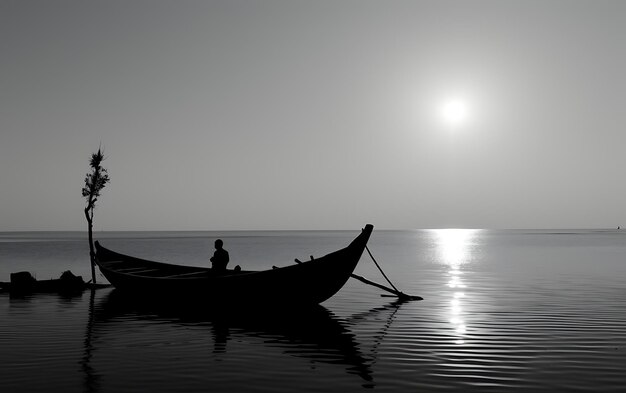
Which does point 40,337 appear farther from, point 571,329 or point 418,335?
point 571,329

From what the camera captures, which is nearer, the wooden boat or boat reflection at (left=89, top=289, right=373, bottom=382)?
boat reflection at (left=89, top=289, right=373, bottom=382)

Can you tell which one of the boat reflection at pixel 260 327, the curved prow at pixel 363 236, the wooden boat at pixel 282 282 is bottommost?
the boat reflection at pixel 260 327

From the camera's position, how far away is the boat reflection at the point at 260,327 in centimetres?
1504

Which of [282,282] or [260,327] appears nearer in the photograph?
[260,327]

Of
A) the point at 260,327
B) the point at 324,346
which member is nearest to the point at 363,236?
the point at 260,327

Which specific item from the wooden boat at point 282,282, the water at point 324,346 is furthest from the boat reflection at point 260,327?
the wooden boat at point 282,282

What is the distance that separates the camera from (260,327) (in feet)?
64.8

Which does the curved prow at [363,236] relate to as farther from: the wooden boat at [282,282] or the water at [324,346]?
the water at [324,346]

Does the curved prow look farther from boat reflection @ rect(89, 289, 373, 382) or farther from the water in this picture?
boat reflection @ rect(89, 289, 373, 382)

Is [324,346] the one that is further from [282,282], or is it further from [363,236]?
[363,236]

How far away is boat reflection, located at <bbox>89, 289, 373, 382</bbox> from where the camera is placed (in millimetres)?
15037

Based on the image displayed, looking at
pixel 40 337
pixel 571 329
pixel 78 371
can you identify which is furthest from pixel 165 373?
pixel 571 329

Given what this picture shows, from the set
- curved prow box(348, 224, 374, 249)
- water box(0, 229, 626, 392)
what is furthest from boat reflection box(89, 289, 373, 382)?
curved prow box(348, 224, 374, 249)

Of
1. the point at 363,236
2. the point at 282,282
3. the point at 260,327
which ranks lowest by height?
the point at 260,327
